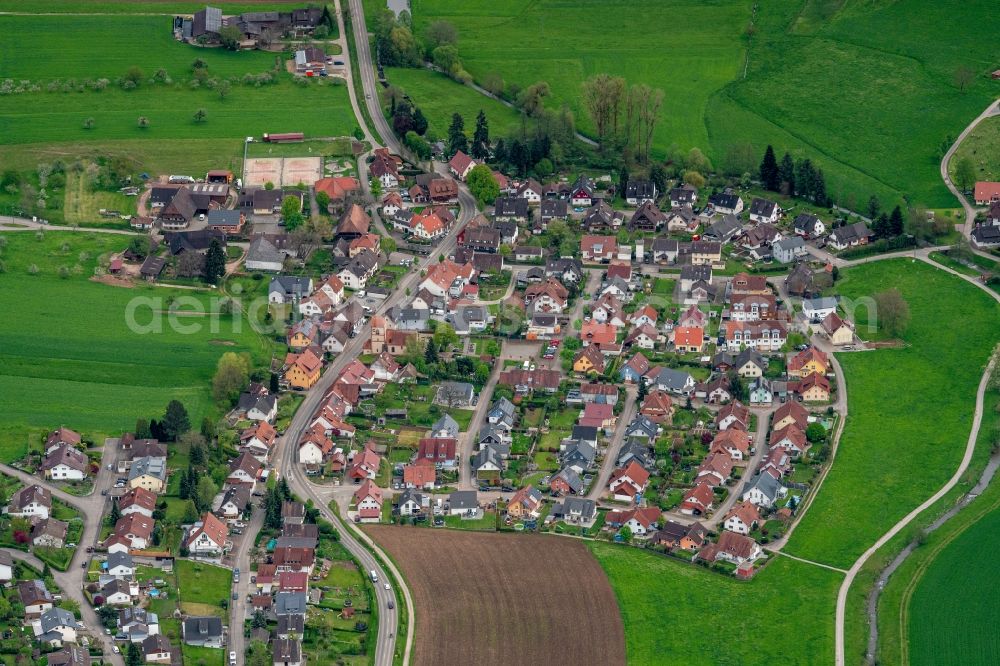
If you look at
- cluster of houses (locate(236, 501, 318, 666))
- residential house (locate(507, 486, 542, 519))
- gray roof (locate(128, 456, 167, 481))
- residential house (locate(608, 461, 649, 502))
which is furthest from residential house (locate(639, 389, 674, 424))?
gray roof (locate(128, 456, 167, 481))

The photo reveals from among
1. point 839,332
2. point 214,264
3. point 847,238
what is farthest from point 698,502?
point 214,264

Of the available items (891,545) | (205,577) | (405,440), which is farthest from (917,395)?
(205,577)

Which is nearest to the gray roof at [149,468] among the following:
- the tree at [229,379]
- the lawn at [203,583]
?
the lawn at [203,583]

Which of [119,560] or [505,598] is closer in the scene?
[505,598]

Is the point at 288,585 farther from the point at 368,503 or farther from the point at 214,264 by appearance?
the point at 214,264

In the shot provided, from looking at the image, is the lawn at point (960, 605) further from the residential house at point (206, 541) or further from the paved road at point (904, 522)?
the residential house at point (206, 541)

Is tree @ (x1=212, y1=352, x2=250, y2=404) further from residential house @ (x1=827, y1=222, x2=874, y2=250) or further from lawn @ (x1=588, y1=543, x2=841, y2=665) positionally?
residential house @ (x1=827, y1=222, x2=874, y2=250)
